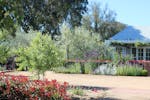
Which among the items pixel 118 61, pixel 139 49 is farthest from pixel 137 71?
pixel 139 49

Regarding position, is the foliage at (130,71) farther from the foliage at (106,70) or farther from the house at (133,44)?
the house at (133,44)

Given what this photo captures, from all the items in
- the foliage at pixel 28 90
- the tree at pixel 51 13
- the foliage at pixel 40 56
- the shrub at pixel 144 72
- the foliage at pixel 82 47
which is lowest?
the foliage at pixel 28 90

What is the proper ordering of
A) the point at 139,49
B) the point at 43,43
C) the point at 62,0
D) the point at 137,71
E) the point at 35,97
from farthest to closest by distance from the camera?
the point at 62,0 < the point at 139,49 < the point at 137,71 < the point at 43,43 < the point at 35,97

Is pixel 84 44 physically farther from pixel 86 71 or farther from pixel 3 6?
pixel 3 6

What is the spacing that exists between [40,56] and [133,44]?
22955 millimetres

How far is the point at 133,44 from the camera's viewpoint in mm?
39938

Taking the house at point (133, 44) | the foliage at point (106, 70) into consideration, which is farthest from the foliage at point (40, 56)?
the house at point (133, 44)

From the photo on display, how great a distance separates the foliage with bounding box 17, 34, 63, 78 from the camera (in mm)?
18031

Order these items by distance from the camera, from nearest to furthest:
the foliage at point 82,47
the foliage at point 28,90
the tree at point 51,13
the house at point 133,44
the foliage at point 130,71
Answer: the foliage at point 28,90 < the foliage at point 130,71 < the foliage at point 82,47 < the house at point 133,44 < the tree at point 51,13

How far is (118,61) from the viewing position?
3148 cm

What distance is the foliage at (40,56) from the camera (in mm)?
18031

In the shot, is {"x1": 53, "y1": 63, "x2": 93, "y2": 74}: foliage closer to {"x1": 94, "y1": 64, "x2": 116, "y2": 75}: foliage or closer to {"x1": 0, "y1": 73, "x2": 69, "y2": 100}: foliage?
{"x1": 94, "y1": 64, "x2": 116, "y2": 75}: foliage

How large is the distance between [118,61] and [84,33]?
5.59 metres

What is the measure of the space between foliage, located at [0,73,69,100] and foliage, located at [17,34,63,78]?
17.3 ft
